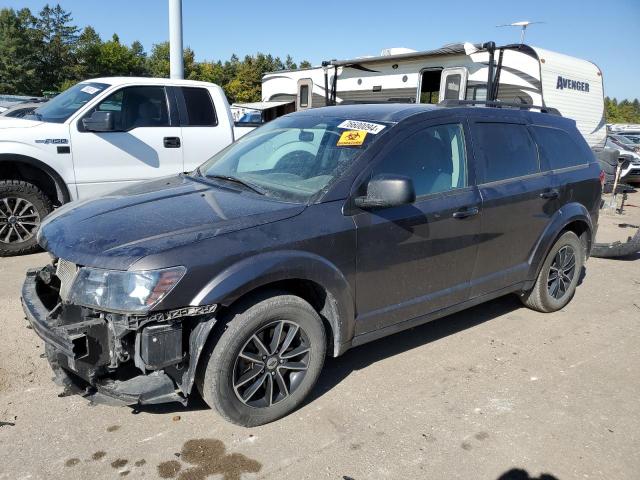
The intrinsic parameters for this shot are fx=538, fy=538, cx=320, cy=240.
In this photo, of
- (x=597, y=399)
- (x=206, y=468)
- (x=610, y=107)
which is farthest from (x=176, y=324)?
(x=610, y=107)

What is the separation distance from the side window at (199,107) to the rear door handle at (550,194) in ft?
14.2

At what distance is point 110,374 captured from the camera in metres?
2.78

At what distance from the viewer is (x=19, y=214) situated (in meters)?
5.86

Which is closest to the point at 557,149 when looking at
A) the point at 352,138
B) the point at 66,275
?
the point at 352,138

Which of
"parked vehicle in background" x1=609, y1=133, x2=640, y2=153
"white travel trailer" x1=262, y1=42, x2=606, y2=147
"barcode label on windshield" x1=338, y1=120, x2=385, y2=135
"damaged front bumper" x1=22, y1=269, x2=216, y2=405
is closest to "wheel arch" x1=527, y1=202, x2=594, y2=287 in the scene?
"barcode label on windshield" x1=338, y1=120, x2=385, y2=135

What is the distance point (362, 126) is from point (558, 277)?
2.58 m

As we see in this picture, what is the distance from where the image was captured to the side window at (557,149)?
4.55m

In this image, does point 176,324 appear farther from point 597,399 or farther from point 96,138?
point 96,138

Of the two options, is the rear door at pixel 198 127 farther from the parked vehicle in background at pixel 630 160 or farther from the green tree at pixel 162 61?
the green tree at pixel 162 61

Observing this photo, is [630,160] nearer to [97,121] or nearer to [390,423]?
[97,121]

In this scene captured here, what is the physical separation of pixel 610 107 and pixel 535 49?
244 feet

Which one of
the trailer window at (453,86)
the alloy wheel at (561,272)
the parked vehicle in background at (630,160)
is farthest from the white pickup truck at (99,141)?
the parked vehicle in background at (630,160)

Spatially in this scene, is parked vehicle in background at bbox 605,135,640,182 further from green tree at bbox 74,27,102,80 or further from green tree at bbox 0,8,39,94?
green tree at bbox 0,8,39,94

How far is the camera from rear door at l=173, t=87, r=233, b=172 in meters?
6.83
